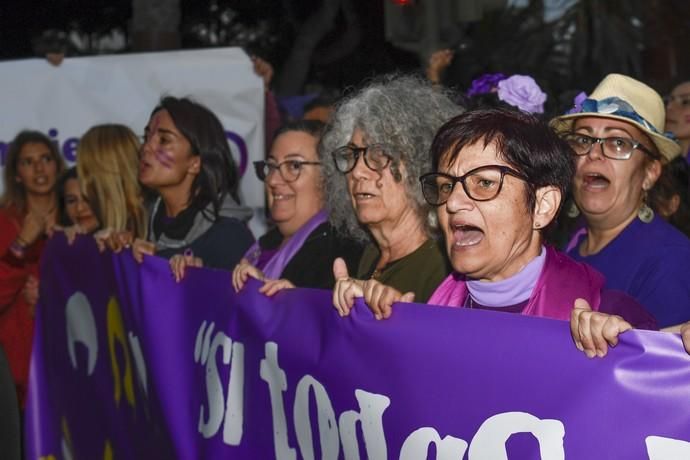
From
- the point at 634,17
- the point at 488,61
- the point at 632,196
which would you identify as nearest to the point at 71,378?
the point at 632,196

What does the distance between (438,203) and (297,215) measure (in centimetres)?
156

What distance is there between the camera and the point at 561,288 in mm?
2768

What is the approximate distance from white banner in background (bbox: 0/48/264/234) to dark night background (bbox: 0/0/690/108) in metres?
4.10

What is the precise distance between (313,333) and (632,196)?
3.53 ft

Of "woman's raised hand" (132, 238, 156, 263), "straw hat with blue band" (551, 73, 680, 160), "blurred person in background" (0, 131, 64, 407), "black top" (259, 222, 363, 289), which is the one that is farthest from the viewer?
"blurred person in background" (0, 131, 64, 407)

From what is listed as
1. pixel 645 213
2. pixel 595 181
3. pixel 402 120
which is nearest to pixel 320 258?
pixel 402 120

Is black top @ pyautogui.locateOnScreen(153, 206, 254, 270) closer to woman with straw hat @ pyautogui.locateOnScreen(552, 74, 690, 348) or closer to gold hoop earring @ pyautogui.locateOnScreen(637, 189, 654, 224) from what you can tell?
woman with straw hat @ pyautogui.locateOnScreen(552, 74, 690, 348)

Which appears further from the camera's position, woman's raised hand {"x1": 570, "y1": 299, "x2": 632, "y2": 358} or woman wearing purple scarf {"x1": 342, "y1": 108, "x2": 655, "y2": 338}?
woman wearing purple scarf {"x1": 342, "y1": 108, "x2": 655, "y2": 338}

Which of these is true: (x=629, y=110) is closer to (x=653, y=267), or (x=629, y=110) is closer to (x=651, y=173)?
(x=651, y=173)

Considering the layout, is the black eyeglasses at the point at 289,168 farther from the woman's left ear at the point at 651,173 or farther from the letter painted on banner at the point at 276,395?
the woman's left ear at the point at 651,173

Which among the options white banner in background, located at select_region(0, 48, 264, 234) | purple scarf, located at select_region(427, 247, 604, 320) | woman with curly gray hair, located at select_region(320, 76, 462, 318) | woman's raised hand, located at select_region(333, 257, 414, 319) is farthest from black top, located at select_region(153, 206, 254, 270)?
white banner in background, located at select_region(0, 48, 264, 234)

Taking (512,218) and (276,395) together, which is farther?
(276,395)

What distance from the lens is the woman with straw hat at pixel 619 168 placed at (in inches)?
139

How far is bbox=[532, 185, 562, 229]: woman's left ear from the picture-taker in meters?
2.87
